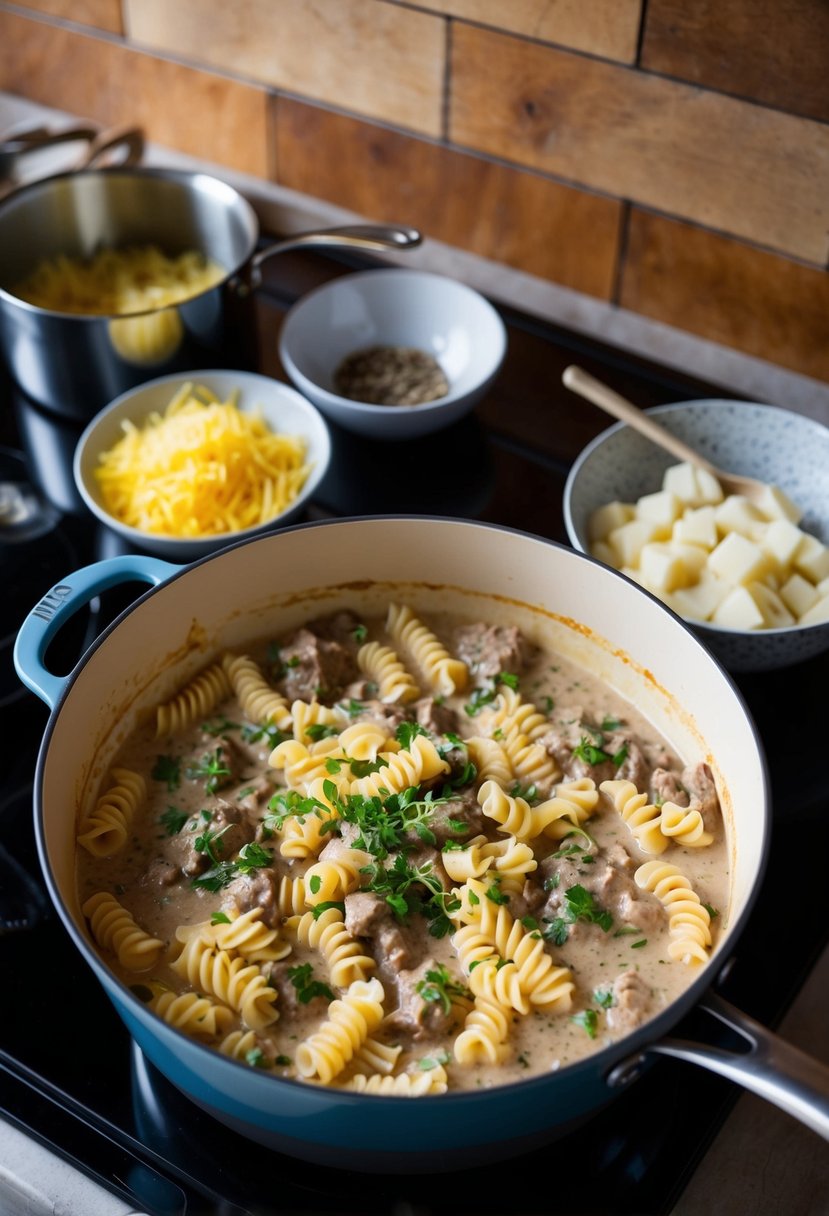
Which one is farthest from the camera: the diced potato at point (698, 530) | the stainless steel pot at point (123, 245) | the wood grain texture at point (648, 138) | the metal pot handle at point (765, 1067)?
the stainless steel pot at point (123, 245)

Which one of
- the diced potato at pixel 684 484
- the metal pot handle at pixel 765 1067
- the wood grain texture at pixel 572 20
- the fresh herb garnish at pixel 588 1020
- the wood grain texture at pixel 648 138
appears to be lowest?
the fresh herb garnish at pixel 588 1020

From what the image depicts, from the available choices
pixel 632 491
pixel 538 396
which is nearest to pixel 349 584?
pixel 632 491

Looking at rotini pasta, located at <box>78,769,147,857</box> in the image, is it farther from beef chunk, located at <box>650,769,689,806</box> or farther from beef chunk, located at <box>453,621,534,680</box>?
beef chunk, located at <box>650,769,689,806</box>

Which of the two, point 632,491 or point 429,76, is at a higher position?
point 429,76

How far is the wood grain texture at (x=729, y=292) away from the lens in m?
2.36

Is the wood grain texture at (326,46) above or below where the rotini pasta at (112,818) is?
above

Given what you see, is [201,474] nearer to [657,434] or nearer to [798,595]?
[657,434]

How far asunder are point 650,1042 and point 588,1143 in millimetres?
364

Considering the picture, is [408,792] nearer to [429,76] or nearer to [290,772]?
[290,772]

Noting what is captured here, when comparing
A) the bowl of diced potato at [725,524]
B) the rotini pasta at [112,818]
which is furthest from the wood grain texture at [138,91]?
the rotini pasta at [112,818]

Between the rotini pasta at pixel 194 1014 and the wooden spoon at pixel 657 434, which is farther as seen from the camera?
the wooden spoon at pixel 657 434

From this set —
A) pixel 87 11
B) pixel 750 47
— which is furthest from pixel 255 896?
pixel 87 11

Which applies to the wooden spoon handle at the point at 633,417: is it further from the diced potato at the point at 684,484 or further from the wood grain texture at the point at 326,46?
the wood grain texture at the point at 326,46

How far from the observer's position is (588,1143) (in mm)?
1597
